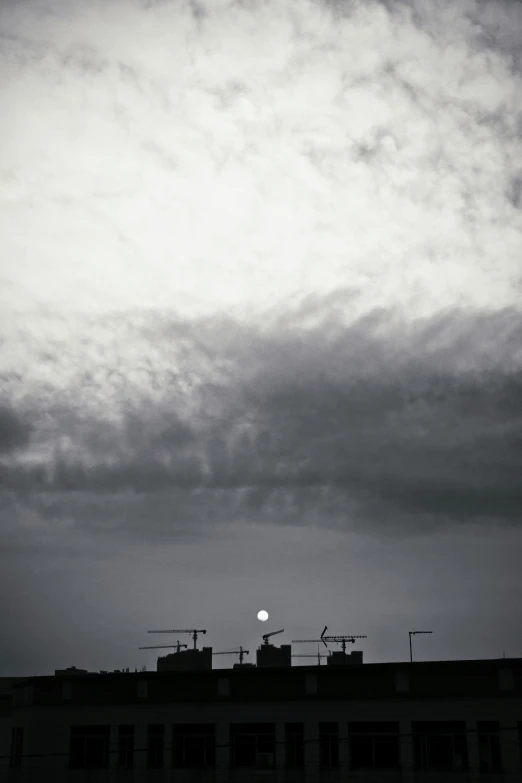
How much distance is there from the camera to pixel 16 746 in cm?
4744

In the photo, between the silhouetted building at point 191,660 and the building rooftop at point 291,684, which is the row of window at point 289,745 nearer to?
the building rooftop at point 291,684

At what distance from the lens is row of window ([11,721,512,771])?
40.7 m

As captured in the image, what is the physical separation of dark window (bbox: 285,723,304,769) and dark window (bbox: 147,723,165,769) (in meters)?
6.62

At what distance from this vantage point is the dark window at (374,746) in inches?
1639

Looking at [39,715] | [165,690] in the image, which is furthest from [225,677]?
[39,715]

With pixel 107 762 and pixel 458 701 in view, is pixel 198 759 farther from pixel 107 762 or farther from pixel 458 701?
pixel 458 701

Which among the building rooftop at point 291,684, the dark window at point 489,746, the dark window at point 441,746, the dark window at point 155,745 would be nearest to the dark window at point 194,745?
the dark window at point 155,745

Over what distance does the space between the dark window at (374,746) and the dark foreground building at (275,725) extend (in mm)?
47

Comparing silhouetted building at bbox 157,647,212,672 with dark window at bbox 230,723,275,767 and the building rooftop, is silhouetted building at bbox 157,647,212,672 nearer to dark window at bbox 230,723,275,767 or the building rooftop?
the building rooftop

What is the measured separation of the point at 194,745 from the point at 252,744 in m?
3.09

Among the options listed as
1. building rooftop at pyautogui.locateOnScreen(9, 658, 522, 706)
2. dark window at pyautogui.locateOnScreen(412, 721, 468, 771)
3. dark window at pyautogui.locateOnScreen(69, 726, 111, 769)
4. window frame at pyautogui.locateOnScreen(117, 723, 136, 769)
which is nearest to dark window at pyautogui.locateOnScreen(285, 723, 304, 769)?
building rooftop at pyautogui.locateOnScreen(9, 658, 522, 706)

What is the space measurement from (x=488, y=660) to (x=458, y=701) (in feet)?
7.78

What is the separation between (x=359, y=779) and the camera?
136 ft

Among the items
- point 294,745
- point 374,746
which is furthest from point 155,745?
point 374,746
